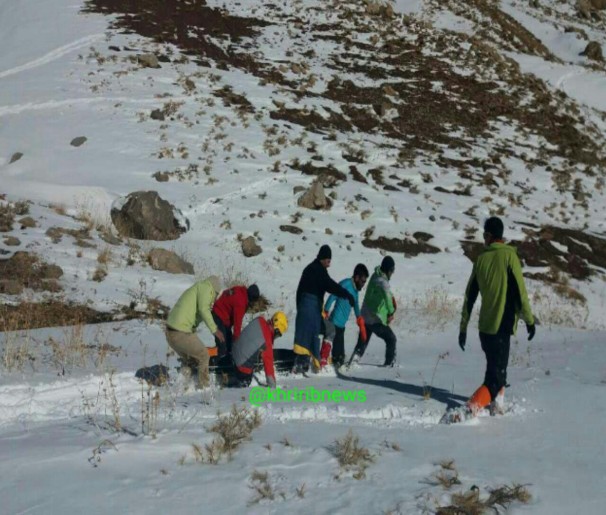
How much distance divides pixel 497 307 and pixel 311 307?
2.93m

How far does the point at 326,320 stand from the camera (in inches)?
340

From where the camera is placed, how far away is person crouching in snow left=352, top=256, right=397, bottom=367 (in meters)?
8.50

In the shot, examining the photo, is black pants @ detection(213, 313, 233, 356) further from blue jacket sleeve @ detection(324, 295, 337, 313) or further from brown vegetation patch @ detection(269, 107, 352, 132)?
brown vegetation patch @ detection(269, 107, 352, 132)

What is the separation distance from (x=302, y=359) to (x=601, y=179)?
67.3ft

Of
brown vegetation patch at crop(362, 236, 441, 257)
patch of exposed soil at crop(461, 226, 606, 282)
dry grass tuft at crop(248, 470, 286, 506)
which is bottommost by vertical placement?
patch of exposed soil at crop(461, 226, 606, 282)

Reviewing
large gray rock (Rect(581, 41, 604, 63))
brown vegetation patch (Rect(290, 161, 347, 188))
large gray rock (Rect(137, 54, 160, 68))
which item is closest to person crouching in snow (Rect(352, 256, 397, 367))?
brown vegetation patch (Rect(290, 161, 347, 188))

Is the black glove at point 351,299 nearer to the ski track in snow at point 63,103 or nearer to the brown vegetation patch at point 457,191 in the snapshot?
the brown vegetation patch at point 457,191

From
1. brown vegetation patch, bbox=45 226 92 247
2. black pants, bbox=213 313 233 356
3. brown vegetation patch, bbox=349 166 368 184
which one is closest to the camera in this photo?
black pants, bbox=213 313 233 356

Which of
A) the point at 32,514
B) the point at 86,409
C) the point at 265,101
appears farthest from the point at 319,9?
the point at 32,514

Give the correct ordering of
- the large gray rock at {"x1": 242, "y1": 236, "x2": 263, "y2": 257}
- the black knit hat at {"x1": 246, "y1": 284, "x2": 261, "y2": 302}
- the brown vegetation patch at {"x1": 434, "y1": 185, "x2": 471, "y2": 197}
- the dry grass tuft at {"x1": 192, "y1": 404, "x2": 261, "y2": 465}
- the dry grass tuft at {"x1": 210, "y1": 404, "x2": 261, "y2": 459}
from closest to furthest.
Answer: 1. the dry grass tuft at {"x1": 192, "y1": 404, "x2": 261, "y2": 465}
2. the dry grass tuft at {"x1": 210, "y1": 404, "x2": 261, "y2": 459}
3. the black knit hat at {"x1": 246, "y1": 284, "x2": 261, "y2": 302}
4. the large gray rock at {"x1": 242, "y1": 236, "x2": 263, "y2": 257}
5. the brown vegetation patch at {"x1": 434, "y1": 185, "x2": 471, "y2": 197}

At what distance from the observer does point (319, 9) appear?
35281 mm

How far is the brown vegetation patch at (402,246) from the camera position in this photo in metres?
16.2

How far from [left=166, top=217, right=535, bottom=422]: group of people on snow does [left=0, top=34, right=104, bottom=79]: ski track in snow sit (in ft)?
69.6

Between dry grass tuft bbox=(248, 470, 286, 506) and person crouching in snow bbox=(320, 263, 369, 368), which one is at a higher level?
dry grass tuft bbox=(248, 470, 286, 506)
